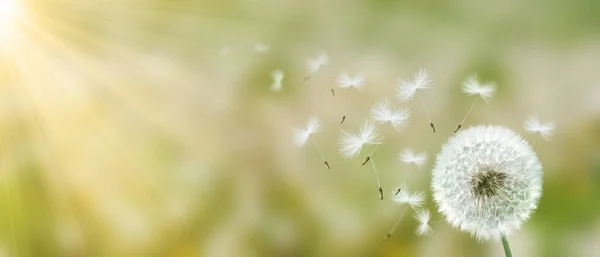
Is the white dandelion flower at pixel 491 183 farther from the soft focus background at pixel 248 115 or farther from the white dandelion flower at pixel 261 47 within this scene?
the white dandelion flower at pixel 261 47

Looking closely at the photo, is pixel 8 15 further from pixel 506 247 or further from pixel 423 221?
pixel 506 247

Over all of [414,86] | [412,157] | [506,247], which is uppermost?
[414,86]

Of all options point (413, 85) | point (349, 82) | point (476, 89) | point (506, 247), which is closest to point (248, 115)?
point (349, 82)

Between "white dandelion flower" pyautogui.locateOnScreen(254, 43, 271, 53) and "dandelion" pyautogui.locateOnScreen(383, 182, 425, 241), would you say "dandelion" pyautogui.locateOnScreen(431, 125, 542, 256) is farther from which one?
"white dandelion flower" pyautogui.locateOnScreen(254, 43, 271, 53)

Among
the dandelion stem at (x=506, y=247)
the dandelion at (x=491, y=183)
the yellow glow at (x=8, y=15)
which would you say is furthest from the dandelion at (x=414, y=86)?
the yellow glow at (x=8, y=15)

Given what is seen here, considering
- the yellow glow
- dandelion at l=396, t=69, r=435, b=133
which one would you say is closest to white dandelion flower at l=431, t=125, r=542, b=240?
dandelion at l=396, t=69, r=435, b=133

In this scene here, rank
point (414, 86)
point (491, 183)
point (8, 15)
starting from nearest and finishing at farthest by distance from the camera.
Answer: point (491, 183) → point (414, 86) → point (8, 15)

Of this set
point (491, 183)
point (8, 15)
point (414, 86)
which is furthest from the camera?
point (8, 15)
